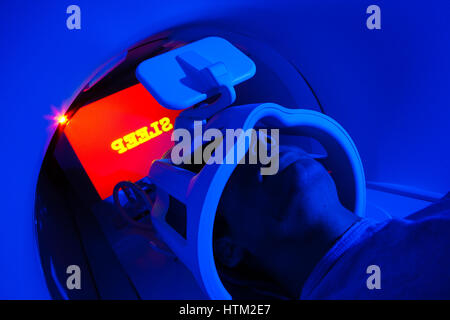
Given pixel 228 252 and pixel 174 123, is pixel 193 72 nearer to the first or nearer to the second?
pixel 174 123

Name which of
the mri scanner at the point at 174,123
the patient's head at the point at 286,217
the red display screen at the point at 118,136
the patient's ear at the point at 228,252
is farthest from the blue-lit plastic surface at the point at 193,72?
the red display screen at the point at 118,136

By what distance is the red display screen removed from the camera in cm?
101

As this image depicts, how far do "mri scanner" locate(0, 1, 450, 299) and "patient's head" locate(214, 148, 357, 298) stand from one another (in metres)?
0.10

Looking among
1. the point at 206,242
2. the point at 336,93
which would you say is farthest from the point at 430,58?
the point at 206,242

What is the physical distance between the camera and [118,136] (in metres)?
1.05

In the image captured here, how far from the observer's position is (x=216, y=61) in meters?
0.68

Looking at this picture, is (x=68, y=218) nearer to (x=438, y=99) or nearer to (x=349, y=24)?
(x=349, y=24)

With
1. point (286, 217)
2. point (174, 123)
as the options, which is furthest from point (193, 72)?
point (286, 217)

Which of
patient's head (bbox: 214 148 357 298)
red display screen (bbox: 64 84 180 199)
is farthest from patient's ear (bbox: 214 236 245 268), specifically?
red display screen (bbox: 64 84 180 199)

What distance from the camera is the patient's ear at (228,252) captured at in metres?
0.72

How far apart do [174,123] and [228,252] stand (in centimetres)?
35

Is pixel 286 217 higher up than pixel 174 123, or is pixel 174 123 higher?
pixel 174 123

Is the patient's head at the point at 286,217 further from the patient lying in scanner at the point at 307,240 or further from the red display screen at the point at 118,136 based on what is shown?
the red display screen at the point at 118,136

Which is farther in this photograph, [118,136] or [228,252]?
[118,136]
